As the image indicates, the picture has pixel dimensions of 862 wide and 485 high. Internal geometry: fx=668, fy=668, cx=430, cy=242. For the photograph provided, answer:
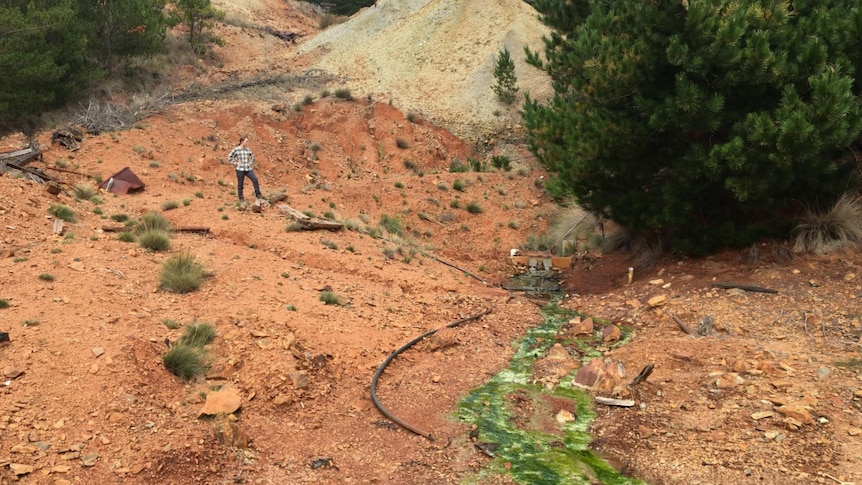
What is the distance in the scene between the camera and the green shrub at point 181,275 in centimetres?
941

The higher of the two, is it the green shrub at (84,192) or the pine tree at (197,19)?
the pine tree at (197,19)

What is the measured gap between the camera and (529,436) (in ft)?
23.8

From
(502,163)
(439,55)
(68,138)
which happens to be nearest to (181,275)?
(68,138)

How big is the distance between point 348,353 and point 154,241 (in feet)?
15.3

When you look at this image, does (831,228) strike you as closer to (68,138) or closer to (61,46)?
(68,138)

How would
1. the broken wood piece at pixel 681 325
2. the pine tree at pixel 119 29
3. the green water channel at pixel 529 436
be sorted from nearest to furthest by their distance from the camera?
the green water channel at pixel 529 436, the broken wood piece at pixel 681 325, the pine tree at pixel 119 29

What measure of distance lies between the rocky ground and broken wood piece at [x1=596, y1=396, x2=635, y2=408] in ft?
0.34

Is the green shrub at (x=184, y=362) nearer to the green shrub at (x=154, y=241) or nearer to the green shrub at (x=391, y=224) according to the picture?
the green shrub at (x=154, y=241)

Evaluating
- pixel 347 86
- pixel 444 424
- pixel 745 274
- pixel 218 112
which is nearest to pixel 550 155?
pixel 745 274

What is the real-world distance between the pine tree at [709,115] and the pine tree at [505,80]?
1653cm

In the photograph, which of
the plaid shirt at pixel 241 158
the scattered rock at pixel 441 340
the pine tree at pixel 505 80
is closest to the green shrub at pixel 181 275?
the scattered rock at pixel 441 340

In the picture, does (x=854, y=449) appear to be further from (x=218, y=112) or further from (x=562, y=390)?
(x=218, y=112)

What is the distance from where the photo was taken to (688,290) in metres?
11.1

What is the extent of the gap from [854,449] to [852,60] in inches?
277
